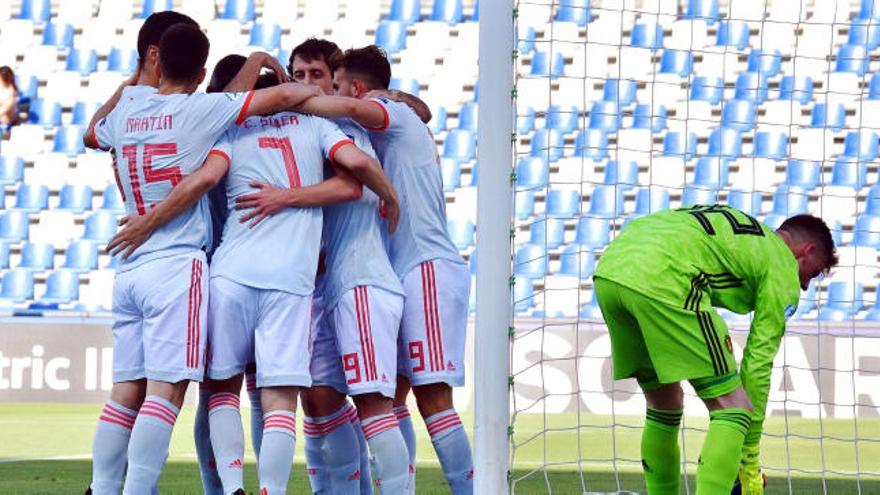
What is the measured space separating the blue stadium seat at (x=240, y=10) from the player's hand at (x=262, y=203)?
35.6ft

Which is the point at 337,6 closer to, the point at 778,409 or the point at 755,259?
the point at 778,409

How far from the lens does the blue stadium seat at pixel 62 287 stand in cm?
1317

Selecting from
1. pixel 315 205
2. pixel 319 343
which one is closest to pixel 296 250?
pixel 315 205

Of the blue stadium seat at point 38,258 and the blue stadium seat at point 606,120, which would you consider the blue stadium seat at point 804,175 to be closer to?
the blue stadium seat at point 606,120

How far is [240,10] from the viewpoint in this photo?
48.3 ft

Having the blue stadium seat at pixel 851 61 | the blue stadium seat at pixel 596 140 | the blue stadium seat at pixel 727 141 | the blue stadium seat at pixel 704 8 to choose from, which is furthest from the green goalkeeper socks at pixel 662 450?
the blue stadium seat at pixel 851 61

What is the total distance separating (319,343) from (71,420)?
21.2 ft

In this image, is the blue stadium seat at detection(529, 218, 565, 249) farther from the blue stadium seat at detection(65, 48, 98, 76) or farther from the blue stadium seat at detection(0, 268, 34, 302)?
the blue stadium seat at detection(65, 48, 98, 76)

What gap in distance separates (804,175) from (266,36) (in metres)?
5.88

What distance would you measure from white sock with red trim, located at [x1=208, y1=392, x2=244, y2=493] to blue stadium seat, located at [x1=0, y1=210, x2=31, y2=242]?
1025 cm


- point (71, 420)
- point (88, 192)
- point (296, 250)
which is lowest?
point (71, 420)

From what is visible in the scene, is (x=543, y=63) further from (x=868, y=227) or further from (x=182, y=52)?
(x=182, y=52)

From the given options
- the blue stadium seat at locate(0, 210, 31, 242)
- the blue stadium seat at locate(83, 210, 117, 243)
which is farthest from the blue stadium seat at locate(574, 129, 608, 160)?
the blue stadium seat at locate(0, 210, 31, 242)

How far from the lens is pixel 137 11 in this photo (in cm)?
1502
